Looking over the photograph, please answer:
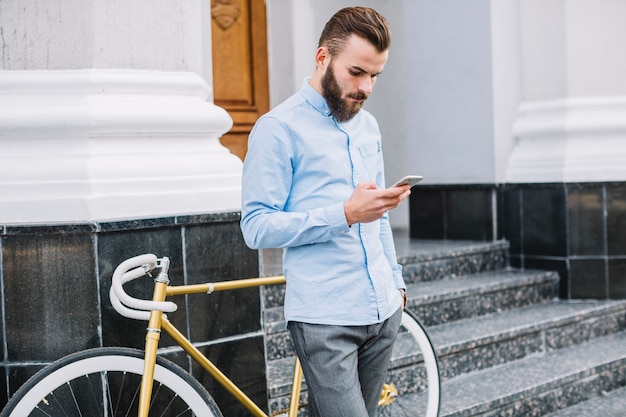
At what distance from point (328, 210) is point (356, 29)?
1.65 ft

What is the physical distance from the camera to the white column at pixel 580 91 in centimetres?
591

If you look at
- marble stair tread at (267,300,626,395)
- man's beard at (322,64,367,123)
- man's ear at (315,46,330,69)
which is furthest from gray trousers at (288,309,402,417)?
marble stair tread at (267,300,626,395)

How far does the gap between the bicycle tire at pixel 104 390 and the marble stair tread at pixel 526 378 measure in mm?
1697

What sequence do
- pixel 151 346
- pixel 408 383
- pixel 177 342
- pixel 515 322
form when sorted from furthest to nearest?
1. pixel 515 322
2. pixel 408 383
3. pixel 177 342
4. pixel 151 346

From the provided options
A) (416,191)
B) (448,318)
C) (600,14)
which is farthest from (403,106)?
(448,318)

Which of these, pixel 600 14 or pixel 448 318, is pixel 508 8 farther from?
pixel 448 318

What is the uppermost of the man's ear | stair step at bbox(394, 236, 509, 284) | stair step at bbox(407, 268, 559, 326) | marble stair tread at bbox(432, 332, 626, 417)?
the man's ear

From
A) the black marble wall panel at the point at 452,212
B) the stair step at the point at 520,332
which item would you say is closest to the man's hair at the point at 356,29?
the stair step at the point at 520,332

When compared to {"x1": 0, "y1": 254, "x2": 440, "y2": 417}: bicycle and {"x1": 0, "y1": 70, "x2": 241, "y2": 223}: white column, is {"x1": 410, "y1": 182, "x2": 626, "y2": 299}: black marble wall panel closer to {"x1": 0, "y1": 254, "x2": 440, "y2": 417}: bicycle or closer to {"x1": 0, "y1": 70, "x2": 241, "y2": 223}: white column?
{"x1": 0, "y1": 254, "x2": 440, "y2": 417}: bicycle

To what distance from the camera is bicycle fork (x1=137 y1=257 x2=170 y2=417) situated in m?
2.52

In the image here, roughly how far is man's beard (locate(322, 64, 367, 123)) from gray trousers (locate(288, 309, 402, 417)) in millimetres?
610

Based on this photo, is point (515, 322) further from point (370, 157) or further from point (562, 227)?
point (370, 157)

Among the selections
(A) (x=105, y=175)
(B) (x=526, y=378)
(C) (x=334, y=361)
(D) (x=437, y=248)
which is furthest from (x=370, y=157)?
(D) (x=437, y=248)

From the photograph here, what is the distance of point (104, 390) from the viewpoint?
301 cm
